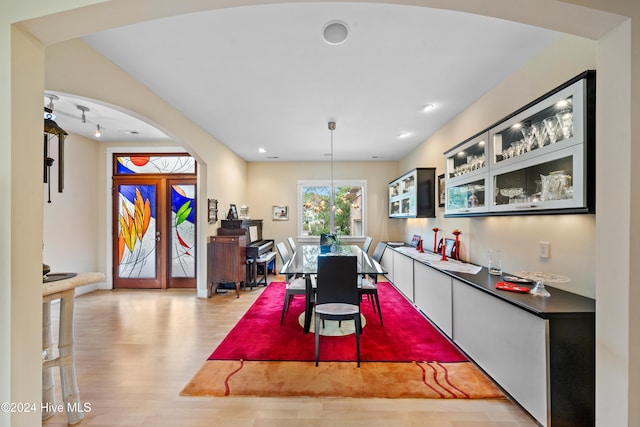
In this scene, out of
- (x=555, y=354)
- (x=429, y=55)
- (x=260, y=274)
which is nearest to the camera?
(x=555, y=354)

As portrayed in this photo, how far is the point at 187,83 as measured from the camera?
8.84 feet

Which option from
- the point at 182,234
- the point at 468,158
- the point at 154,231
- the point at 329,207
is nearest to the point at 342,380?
the point at 468,158

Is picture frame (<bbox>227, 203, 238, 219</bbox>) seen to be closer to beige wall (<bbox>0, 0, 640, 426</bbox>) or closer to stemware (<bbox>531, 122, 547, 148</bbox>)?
beige wall (<bbox>0, 0, 640, 426</bbox>)

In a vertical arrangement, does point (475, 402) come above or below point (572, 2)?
below

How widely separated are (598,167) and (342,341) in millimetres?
2462

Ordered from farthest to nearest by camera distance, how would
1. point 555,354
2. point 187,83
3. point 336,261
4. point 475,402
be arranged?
point 187,83, point 336,261, point 475,402, point 555,354

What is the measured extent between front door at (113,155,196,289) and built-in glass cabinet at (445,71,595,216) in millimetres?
4548

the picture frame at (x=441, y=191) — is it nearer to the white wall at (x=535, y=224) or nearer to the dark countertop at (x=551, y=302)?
the white wall at (x=535, y=224)

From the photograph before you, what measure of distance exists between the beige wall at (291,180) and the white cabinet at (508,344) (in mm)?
4182

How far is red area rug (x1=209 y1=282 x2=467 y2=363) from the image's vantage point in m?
2.47

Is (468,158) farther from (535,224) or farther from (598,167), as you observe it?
(598,167)

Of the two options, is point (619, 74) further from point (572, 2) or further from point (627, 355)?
point (627, 355)

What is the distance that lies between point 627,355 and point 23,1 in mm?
3108

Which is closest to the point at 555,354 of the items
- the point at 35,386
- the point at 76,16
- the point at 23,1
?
the point at 35,386
